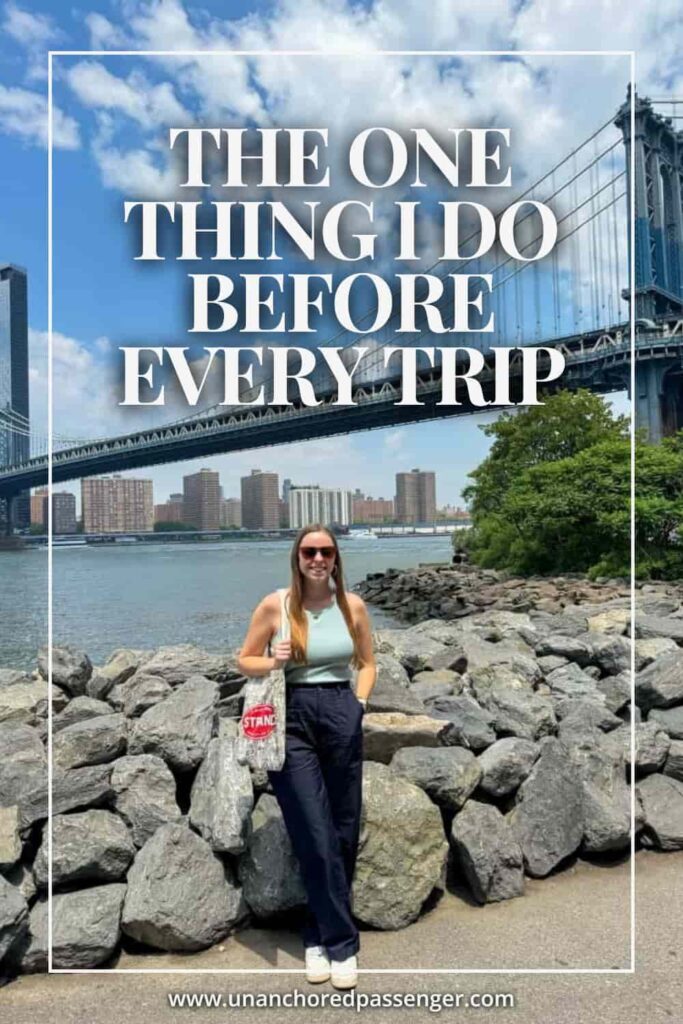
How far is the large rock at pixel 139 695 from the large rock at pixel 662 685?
8.68 feet

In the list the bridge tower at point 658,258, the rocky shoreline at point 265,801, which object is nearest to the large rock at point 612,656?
the rocky shoreline at point 265,801

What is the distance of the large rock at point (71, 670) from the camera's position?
4.64m

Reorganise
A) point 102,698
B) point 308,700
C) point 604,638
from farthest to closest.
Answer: point 604,638, point 102,698, point 308,700

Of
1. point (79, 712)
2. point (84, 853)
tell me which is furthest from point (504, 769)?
point (79, 712)

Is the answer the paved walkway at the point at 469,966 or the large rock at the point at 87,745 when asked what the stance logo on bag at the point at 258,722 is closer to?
the paved walkway at the point at 469,966

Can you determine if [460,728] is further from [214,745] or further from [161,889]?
[161,889]

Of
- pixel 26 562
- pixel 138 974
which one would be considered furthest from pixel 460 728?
pixel 26 562

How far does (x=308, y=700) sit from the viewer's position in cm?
252

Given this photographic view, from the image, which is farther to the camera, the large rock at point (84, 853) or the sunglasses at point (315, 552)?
the large rock at point (84, 853)

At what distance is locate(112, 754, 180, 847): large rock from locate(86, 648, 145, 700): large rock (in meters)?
1.40

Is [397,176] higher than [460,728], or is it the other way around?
[397,176]

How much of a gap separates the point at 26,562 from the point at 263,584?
14.9 meters

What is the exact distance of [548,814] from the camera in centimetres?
328

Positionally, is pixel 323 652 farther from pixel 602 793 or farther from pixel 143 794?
pixel 602 793
